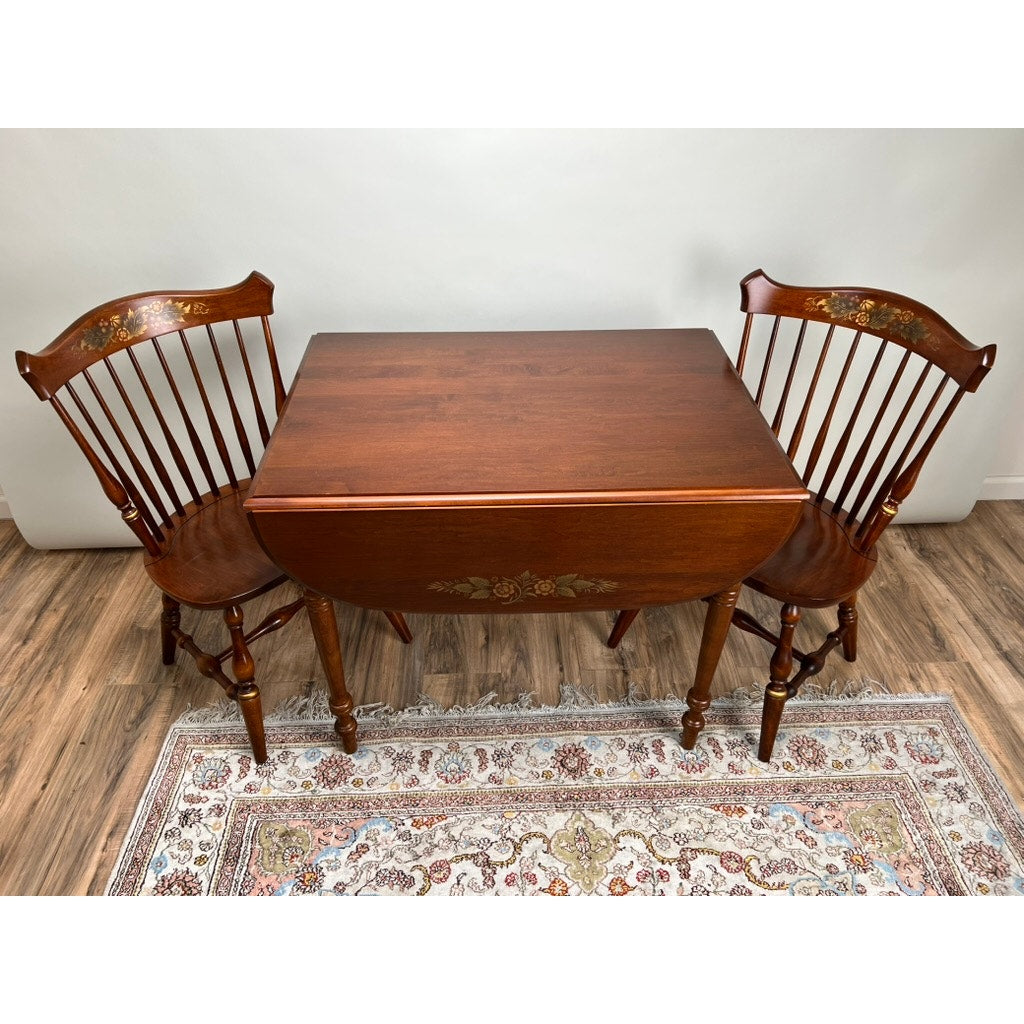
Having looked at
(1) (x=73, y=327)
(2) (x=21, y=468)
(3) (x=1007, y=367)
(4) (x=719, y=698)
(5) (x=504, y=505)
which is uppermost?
(1) (x=73, y=327)

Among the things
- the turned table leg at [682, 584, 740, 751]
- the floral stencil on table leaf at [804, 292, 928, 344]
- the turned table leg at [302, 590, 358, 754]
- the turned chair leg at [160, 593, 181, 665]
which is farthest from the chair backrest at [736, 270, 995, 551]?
the turned chair leg at [160, 593, 181, 665]

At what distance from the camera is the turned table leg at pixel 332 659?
4.85 ft

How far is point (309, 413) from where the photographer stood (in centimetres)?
146

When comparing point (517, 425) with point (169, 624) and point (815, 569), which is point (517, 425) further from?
point (169, 624)

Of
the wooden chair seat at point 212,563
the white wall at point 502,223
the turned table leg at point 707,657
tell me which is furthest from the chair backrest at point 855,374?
the wooden chair seat at point 212,563

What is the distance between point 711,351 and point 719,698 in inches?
32.9

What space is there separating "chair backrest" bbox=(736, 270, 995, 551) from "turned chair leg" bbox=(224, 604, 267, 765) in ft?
4.00

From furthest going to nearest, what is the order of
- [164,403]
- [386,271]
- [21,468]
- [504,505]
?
[21,468], [164,403], [386,271], [504,505]

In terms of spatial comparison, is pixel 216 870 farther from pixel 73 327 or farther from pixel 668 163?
pixel 668 163

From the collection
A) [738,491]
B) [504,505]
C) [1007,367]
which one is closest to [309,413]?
[504,505]

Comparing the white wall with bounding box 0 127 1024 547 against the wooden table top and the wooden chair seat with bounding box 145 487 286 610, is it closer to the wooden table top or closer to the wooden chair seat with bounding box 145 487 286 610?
the wooden table top

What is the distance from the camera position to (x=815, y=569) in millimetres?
1553

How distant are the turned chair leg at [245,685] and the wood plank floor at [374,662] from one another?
16 cm

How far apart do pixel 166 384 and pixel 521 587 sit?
1.19m
